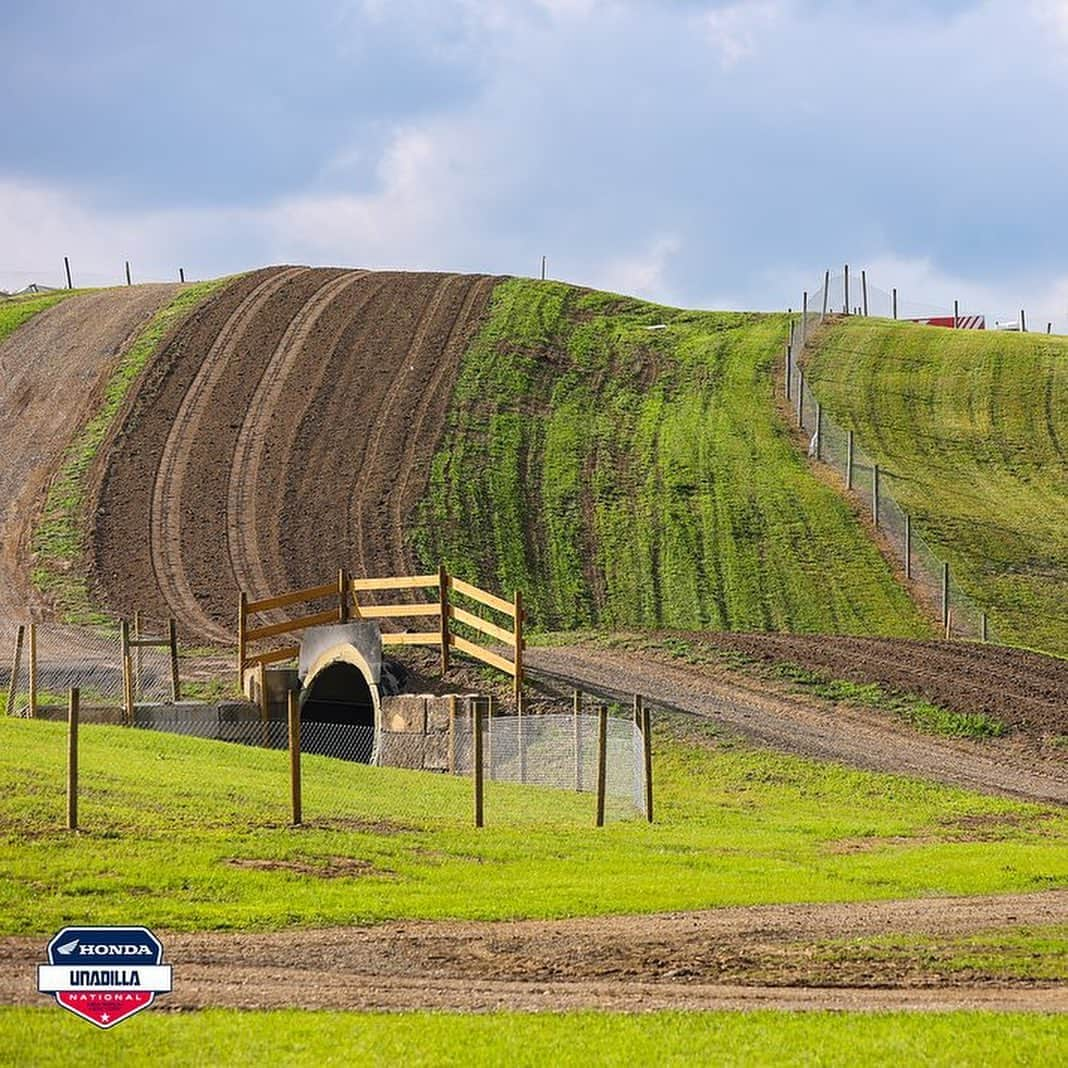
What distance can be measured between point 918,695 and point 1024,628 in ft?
36.6

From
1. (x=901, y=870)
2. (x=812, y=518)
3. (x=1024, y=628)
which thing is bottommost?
(x=901, y=870)

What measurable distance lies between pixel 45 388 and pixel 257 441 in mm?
12062

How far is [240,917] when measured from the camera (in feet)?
52.5

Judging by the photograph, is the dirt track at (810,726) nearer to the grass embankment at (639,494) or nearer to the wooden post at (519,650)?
the wooden post at (519,650)

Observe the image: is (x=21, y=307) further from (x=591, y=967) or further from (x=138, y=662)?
(x=591, y=967)

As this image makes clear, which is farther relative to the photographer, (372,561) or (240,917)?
(372,561)

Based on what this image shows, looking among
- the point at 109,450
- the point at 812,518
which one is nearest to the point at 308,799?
the point at 812,518

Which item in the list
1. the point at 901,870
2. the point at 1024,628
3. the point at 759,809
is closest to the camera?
the point at 901,870

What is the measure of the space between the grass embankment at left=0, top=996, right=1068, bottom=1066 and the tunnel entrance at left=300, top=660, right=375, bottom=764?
72.2ft

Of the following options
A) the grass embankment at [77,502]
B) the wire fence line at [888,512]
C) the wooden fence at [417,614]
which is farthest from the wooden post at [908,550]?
the grass embankment at [77,502]

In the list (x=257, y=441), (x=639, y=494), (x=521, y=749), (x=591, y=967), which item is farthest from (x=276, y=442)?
(x=591, y=967)

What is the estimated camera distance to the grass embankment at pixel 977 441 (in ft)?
159

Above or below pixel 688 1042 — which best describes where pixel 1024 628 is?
above

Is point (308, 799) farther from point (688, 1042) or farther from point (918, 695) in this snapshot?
point (918, 695)
